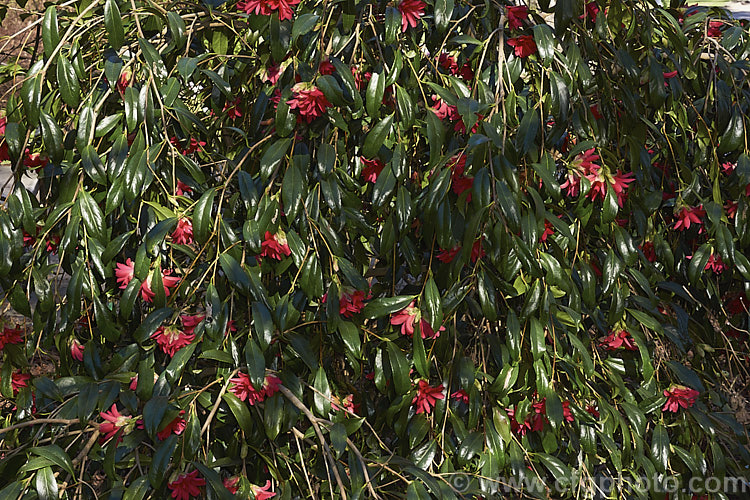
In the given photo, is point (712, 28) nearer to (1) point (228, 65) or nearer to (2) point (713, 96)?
(2) point (713, 96)

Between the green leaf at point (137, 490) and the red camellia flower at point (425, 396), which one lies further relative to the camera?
the red camellia flower at point (425, 396)

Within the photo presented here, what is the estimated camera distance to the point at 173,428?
46.6 inches

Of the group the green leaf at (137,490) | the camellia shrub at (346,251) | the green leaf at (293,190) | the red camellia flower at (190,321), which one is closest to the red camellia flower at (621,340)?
the camellia shrub at (346,251)

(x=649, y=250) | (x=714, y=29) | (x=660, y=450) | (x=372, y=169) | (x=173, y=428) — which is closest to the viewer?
(x=173, y=428)

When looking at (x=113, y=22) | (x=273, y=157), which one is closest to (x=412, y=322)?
(x=273, y=157)

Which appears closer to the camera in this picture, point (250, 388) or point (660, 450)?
point (250, 388)

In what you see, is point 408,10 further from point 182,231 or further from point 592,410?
point 592,410

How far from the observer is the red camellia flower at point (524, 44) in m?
1.30

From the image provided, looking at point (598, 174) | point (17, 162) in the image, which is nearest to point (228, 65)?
point (17, 162)

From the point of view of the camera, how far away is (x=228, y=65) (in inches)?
64.5

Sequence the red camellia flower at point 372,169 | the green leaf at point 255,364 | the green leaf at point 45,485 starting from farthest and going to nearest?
the red camellia flower at point 372,169 → the green leaf at point 255,364 → the green leaf at point 45,485

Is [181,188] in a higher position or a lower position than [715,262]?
higher

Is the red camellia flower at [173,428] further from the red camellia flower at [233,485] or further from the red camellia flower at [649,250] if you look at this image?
the red camellia flower at [649,250]

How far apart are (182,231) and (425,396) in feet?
1.64
